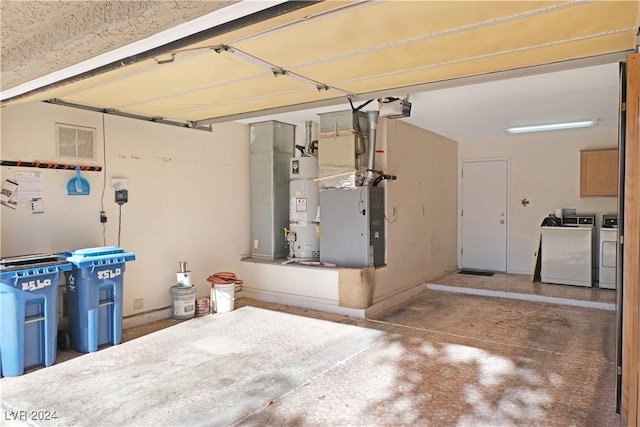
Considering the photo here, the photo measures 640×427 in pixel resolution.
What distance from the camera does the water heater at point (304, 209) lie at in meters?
5.89

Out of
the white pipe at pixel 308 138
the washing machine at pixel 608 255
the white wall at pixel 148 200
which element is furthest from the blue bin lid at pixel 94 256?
the washing machine at pixel 608 255

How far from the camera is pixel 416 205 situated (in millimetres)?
6508

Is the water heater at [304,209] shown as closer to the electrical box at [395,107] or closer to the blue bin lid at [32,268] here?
the electrical box at [395,107]

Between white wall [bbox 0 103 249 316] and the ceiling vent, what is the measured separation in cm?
7

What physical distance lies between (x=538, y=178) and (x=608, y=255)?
67.6 inches

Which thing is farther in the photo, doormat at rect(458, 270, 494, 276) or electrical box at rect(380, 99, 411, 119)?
doormat at rect(458, 270, 494, 276)

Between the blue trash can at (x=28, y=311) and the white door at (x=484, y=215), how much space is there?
6.76 m

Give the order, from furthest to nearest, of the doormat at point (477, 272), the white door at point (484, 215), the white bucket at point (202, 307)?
the white door at point (484, 215) < the doormat at point (477, 272) < the white bucket at point (202, 307)

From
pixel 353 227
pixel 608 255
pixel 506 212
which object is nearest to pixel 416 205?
pixel 353 227

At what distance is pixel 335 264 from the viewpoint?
5.57 metres

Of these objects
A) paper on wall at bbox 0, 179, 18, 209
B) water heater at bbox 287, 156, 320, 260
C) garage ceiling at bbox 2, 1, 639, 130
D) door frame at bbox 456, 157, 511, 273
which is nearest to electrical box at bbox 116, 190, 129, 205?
paper on wall at bbox 0, 179, 18, 209

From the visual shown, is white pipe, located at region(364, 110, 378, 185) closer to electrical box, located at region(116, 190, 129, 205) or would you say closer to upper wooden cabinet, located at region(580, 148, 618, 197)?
electrical box, located at region(116, 190, 129, 205)

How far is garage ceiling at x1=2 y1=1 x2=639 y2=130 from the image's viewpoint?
2102mm

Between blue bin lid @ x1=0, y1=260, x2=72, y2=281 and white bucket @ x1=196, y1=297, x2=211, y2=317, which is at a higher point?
blue bin lid @ x1=0, y1=260, x2=72, y2=281
